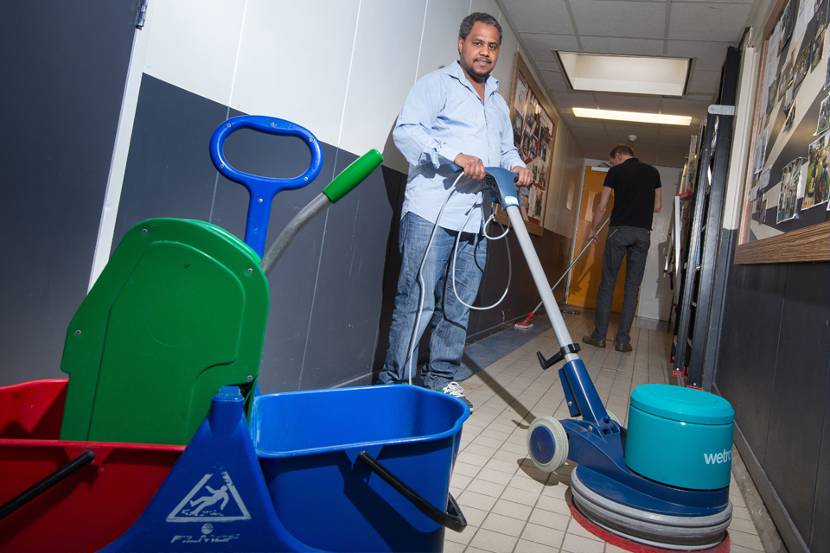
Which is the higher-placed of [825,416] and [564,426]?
[825,416]

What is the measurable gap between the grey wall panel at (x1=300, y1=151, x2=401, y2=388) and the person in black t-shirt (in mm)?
2624

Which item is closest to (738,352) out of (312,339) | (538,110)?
(312,339)

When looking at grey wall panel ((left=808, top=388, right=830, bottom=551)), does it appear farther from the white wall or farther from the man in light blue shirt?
the white wall

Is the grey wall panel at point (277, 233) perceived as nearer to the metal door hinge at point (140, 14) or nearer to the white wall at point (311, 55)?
the white wall at point (311, 55)

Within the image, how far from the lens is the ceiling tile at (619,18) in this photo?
12.8 feet

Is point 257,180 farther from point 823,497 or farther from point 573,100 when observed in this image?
point 573,100

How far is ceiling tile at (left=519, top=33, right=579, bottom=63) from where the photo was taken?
4625 mm

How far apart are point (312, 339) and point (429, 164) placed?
0.77 meters

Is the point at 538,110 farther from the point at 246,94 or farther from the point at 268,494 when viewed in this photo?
the point at 268,494

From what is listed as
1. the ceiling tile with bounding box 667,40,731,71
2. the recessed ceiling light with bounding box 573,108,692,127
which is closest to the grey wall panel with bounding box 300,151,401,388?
the ceiling tile with bounding box 667,40,731,71

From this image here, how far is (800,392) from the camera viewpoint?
1515 mm

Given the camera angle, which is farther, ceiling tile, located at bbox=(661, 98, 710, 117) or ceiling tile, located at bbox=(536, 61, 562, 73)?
ceiling tile, located at bbox=(661, 98, 710, 117)

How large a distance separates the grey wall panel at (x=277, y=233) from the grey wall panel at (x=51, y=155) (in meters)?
0.42

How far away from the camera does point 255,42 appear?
172 cm
